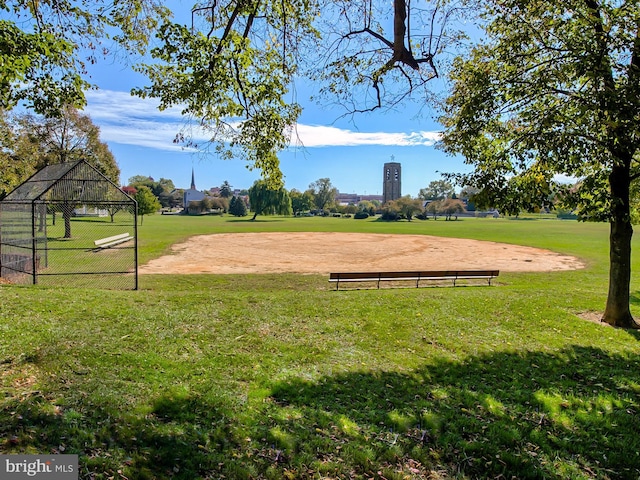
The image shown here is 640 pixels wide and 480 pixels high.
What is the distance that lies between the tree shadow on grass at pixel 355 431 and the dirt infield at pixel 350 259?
14087 mm

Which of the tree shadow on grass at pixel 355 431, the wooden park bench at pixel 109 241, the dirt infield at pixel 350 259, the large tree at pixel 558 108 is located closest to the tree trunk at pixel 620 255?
the large tree at pixel 558 108

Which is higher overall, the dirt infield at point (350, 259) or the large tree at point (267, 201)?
the large tree at point (267, 201)

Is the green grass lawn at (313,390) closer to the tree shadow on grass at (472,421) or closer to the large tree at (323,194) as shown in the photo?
the tree shadow on grass at (472,421)

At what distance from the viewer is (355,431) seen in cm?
402

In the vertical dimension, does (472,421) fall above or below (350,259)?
above

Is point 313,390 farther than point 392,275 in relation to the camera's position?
No

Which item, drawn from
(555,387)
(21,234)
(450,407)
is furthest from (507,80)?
(21,234)

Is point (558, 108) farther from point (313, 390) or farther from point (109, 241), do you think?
point (109, 241)

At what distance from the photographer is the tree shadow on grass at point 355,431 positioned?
133 inches

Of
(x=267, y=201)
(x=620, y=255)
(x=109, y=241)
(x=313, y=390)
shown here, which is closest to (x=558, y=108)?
(x=620, y=255)

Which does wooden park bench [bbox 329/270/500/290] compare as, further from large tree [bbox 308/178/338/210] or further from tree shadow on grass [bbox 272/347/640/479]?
large tree [bbox 308/178/338/210]

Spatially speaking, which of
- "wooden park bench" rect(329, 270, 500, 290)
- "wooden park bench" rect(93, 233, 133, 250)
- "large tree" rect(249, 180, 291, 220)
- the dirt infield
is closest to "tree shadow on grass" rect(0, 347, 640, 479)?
"wooden park bench" rect(329, 270, 500, 290)

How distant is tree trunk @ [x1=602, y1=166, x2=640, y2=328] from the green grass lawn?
27.9 inches

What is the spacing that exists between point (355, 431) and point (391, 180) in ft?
518
